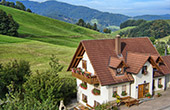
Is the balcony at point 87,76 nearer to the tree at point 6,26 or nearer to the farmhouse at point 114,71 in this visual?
the farmhouse at point 114,71

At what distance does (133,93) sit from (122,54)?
5.26 meters

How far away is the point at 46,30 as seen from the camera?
111m

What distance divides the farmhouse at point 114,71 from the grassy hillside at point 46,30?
196 feet

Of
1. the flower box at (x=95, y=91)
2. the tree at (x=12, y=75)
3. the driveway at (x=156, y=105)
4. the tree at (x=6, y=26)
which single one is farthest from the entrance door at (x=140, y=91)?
the tree at (x=6, y=26)

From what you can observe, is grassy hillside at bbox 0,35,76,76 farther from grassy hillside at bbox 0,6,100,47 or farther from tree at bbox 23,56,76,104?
grassy hillside at bbox 0,6,100,47

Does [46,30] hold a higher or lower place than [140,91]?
higher

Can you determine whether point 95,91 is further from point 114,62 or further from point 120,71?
point 114,62

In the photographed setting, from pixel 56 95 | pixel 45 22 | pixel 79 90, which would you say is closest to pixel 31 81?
pixel 56 95

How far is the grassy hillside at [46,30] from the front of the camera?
3604 inches

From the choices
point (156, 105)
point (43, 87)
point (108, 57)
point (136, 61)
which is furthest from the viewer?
point (43, 87)

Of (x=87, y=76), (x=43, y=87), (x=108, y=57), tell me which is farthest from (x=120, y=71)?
(x=43, y=87)

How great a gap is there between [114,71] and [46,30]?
91.1 metres

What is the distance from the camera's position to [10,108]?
15695 millimetres

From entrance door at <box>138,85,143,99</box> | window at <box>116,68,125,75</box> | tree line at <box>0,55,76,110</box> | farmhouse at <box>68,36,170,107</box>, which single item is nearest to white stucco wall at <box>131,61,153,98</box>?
farmhouse at <box>68,36,170,107</box>
